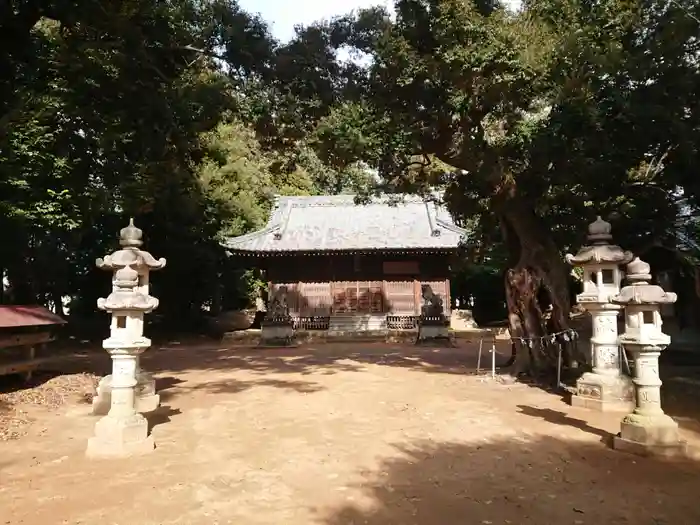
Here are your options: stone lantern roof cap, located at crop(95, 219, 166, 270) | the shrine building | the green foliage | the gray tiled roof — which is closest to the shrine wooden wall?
the shrine building

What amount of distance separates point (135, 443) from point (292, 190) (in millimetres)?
30417

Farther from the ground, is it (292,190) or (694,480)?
(292,190)

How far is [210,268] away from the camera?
26828 millimetres

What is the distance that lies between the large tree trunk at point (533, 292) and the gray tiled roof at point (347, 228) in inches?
510

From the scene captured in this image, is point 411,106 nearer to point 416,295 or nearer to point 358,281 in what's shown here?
point 416,295

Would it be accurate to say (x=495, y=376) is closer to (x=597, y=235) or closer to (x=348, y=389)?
(x=348, y=389)

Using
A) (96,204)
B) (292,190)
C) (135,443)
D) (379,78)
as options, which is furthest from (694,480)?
(292,190)

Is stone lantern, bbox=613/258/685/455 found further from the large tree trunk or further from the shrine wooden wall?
the shrine wooden wall

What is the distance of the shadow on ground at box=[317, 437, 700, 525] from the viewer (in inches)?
180

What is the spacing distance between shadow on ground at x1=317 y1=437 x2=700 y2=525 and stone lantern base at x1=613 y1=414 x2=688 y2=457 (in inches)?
6.5

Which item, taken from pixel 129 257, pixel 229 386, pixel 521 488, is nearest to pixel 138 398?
pixel 129 257

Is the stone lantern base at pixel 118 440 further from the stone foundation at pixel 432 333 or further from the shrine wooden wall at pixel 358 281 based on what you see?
the shrine wooden wall at pixel 358 281

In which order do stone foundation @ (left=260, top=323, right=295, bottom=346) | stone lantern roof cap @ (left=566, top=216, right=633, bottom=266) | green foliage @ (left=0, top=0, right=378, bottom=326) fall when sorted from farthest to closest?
stone foundation @ (left=260, top=323, right=295, bottom=346) → green foliage @ (left=0, top=0, right=378, bottom=326) → stone lantern roof cap @ (left=566, top=216, right=633, bottom=266)

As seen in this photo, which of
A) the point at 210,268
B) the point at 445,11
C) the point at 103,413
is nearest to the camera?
the point at 103,413
